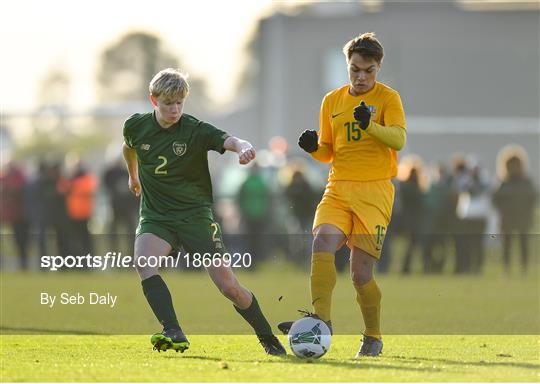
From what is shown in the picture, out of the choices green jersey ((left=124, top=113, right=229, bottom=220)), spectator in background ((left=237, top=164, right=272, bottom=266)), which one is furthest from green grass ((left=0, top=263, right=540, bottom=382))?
spectator in background ((left=237, top=164, right=272, bottom=266))

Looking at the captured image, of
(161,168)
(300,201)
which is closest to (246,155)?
(161,168)

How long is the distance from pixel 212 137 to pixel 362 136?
1022mm

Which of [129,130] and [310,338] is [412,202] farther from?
[310,338]

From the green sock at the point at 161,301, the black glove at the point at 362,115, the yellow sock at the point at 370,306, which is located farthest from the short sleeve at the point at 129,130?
the yellow sock at the point at 370,306

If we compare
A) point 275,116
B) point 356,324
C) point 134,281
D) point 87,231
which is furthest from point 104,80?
point 356,324

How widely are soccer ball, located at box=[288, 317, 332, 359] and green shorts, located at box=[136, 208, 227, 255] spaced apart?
0.80 meters

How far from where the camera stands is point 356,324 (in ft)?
43.1

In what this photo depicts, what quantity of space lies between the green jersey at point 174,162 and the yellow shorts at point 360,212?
872mm

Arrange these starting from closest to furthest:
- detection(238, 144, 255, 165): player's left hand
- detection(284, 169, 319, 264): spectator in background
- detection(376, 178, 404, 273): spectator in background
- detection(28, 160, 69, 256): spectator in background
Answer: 1. detection(238, 144, 255, 165): player's left hand
2. detection(376, 178, 404, 273): spectator in background
3. detection(284, 169, 319, 264): spectator in background
4. detection(28, 160, 69, 256): spectator in background

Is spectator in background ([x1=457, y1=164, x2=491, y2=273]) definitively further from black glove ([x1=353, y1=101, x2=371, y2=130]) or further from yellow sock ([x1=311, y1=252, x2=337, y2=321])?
black glove ([x1=353, y1=101, x2=371, y2=130])

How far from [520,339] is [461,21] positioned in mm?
44970

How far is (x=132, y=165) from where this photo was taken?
1053 cm

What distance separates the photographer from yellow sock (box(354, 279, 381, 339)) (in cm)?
1017

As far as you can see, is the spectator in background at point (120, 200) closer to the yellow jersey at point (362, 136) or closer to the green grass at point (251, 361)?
the green grass at point (251, 361)
